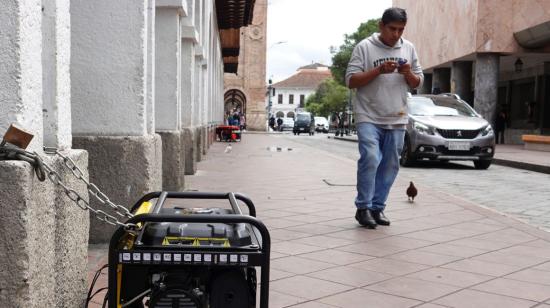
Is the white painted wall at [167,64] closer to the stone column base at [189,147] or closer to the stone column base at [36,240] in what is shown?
the stone column base at [189,147]

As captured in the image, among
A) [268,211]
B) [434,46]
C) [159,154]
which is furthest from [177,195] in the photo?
[434,46]

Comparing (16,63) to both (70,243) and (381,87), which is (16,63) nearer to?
(70,243)

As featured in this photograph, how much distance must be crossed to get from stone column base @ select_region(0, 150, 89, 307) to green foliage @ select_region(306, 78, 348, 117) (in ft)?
330

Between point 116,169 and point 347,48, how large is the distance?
226 feet

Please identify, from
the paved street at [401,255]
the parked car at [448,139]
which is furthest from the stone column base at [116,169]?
the parked car at [448,139]

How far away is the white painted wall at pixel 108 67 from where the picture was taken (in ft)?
16.2

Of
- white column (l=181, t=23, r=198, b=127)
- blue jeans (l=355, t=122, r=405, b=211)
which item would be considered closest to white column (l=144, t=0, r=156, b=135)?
blue jeans (l=355, t=122, r=405, b=211)

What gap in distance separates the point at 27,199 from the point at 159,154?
3318mm

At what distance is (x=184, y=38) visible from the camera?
32.6 feet

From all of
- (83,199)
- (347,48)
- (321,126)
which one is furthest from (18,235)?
(347,48)

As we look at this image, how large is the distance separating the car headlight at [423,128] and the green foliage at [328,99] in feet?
290

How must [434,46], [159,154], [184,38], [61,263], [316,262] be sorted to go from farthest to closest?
[434,46] < [184,38] < [159,154] < [316,262] < [61,263]

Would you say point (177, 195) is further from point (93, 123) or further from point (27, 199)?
point (93, 123)

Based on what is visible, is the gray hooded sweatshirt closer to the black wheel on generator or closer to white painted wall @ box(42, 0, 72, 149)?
white painted wall @ box(42, 0, 72, 149)
